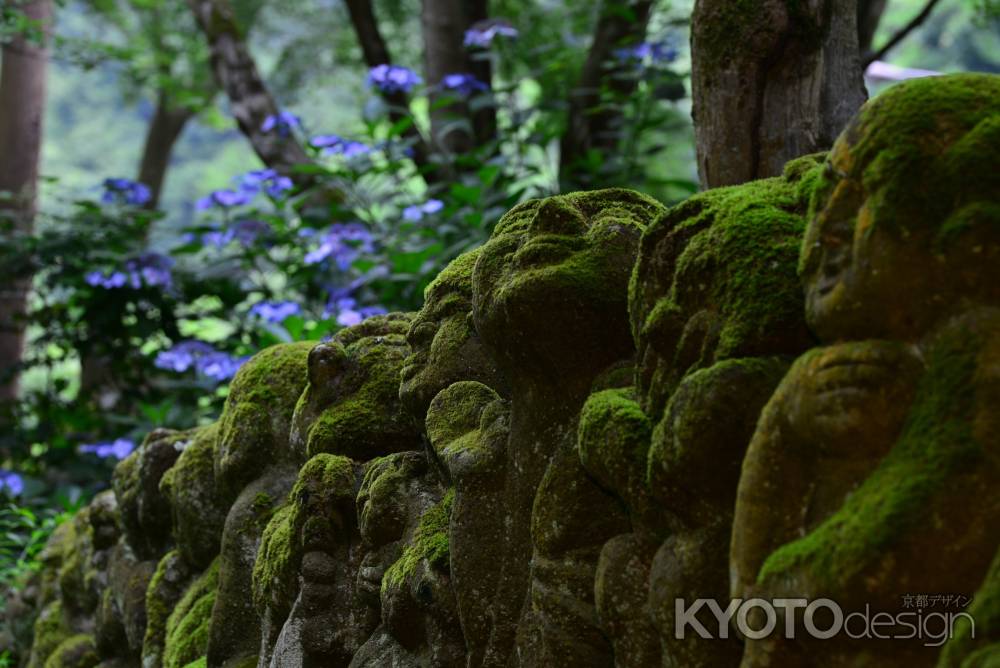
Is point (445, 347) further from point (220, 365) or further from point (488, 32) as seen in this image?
point (488, 32)

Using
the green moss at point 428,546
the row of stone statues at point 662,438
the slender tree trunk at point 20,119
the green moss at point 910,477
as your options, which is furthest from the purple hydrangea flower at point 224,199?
the green moss at point 910,477

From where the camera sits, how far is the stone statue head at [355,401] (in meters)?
3.28

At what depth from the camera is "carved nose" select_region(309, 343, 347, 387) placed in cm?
337

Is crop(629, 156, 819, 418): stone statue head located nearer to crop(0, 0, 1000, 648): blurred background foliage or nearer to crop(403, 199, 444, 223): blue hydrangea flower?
crop(0, 0, 1000, 648): blurred background foliage

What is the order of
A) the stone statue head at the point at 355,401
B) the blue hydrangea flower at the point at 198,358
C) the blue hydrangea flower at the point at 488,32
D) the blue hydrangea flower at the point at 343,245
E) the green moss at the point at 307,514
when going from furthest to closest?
the blue hydrangea flower at the point at 488,32
the blue hydrangea flower at the point at 198,358
the blue hydrangea flower at the point at 343,245
the stone statue head at the point at 355,401
the green moss at the point at 307,514

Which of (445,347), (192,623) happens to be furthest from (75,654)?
(445,347)

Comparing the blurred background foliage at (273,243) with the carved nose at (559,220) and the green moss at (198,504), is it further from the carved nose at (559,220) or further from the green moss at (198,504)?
the carved nose at (559,220)

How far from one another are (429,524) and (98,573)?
270 cm

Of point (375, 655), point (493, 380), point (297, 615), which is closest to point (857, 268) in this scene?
point (493, 380)

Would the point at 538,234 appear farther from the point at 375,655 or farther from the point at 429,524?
the point at 375,655

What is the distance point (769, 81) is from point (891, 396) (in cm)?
207

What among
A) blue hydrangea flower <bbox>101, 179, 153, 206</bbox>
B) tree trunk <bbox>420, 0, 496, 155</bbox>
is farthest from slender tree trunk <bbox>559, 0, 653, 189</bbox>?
blue hydrangea flower <bbox>101, 179, 153, 206</bbox>

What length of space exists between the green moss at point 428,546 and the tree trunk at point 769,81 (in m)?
1.38

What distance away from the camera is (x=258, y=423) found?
145 inches
